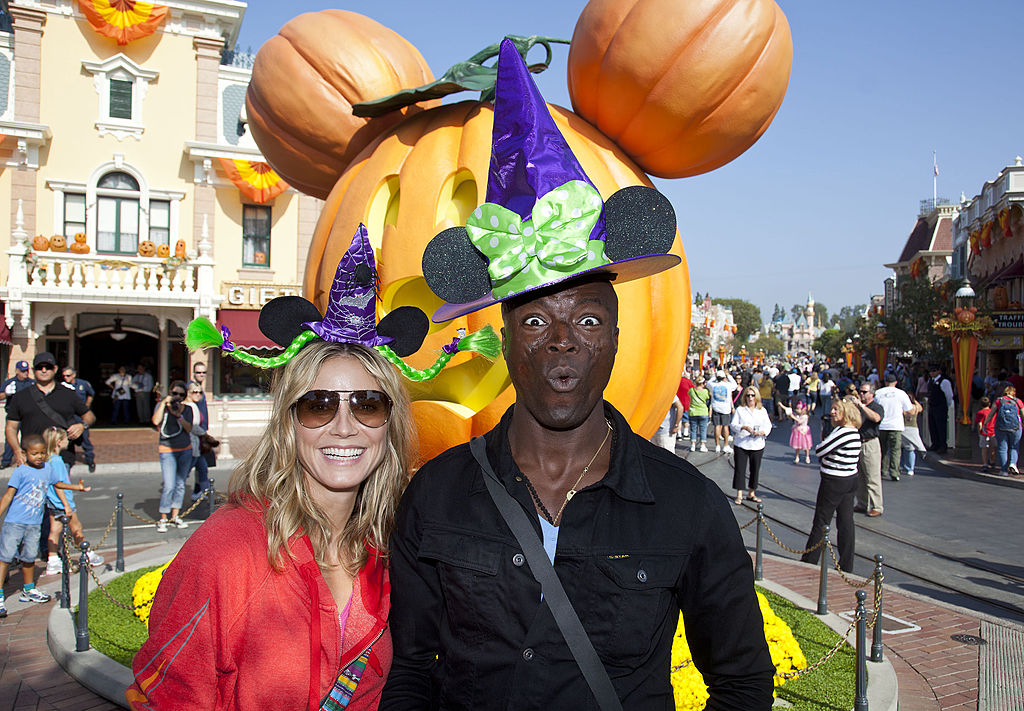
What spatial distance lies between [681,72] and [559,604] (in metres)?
2.57

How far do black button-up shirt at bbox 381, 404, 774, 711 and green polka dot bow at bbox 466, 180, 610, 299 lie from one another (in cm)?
50

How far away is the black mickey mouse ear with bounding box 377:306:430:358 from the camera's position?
2.29 m

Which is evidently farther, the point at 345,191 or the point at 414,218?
the point at 345,191

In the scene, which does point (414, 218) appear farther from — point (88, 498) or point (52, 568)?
point (88, 498)

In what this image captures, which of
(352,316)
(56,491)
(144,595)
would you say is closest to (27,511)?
(56,491)

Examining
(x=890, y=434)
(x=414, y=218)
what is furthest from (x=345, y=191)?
(x=890, y=434)

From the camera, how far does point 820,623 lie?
5484 millimetres

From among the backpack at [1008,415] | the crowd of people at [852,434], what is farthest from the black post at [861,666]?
the backpack at [1008,415]

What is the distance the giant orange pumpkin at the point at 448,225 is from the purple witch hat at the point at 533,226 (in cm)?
114

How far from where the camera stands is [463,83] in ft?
11.6

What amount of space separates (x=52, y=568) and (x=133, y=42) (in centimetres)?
1452

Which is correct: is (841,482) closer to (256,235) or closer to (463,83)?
(463,83)

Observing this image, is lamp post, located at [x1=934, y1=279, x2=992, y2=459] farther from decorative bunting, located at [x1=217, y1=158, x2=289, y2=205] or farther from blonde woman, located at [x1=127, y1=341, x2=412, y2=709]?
blonde woman, located at [x1=127, y1=341, x2=412, y2=709]

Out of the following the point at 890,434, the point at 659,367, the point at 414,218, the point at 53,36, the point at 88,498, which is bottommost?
the point at 88,498
